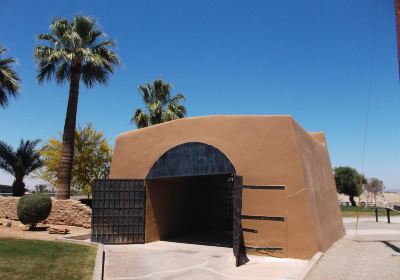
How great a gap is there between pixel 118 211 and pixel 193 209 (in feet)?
16.9

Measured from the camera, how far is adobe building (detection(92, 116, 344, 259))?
1162cm

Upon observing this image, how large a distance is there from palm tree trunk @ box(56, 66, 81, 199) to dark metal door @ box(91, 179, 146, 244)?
263 inches

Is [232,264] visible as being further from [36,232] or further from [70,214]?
[70,214]

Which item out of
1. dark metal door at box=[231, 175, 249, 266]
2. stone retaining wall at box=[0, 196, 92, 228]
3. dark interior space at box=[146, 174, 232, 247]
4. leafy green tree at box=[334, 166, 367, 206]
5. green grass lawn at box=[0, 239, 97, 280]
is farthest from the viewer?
leafy green tree at box=[334, 166, 367, 206]

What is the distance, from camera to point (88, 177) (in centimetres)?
2938

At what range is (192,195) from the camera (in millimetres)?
18578

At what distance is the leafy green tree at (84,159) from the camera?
1136 inches

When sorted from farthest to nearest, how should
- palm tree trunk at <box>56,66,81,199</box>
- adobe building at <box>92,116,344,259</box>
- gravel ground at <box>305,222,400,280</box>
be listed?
1. palm tree trunk at <box>56,66,81,199</box>
2. adobe building at <box>92,116,344,259</box>
3. gravel ground at <box>305,222,400,280</box>

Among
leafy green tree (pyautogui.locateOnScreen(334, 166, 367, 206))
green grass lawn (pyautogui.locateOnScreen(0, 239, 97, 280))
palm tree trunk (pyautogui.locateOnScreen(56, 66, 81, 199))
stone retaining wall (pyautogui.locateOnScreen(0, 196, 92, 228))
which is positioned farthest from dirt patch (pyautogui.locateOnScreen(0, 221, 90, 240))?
leafy green tree (pyautogui.locateOnScreen(334, 166, 367, 206))

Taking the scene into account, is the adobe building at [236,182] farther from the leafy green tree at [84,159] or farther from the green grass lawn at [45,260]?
the leafy green tree at [84,159]

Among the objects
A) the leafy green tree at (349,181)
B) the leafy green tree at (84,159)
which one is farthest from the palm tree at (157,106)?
the leafy green tree at (349,181)

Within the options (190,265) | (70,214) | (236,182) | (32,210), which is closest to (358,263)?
(236,182)

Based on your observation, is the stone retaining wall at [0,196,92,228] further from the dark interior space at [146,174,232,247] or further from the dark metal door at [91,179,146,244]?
Answer: the dark interior space at [146,174,232,247]

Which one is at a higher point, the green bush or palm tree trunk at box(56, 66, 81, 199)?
palm tree trunk at box(56, 66, 81, 199)
